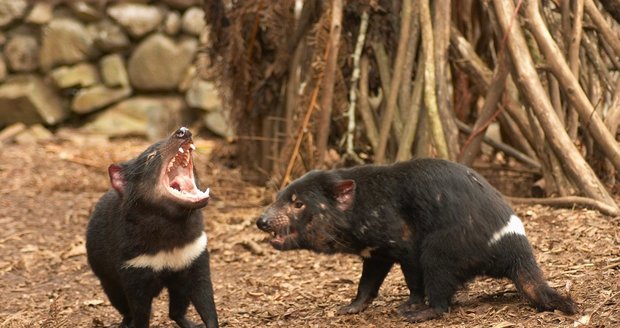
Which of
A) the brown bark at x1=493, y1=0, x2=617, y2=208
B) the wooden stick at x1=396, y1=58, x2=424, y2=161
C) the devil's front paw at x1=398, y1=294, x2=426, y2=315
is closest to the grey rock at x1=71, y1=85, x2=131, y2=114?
the wooden stick at x1=396, y1=58, x2=424, y2=161

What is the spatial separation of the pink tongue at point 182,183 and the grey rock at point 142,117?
6096 millimetres

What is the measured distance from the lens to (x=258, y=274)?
5.01m

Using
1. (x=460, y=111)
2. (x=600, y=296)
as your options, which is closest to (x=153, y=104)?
(x=460, y=111)

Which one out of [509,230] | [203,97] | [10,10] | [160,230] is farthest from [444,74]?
[10,10]

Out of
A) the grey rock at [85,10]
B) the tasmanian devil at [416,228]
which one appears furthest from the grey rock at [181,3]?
the tasmanian devil at [416,228]

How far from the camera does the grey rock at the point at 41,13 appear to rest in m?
9.75

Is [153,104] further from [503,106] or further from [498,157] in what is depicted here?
[503,106]

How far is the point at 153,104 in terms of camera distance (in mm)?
10086

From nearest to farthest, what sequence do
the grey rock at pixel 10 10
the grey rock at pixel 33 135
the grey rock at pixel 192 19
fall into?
the grey rock at pixel 33 135
the grey rock at pixel 10 10
the grey rock at pixel 192 19

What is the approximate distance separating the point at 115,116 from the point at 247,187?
3.62 m

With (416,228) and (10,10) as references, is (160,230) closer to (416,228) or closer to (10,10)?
(416,228)

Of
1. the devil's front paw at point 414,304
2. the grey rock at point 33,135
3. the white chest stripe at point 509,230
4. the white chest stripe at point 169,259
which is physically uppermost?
the white chest stripe at point 509,230

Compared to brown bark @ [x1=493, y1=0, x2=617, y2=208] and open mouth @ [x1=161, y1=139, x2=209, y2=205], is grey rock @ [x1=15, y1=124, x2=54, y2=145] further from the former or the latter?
open mouth @ [x1=161, y1=139, x2=209, y2=205]

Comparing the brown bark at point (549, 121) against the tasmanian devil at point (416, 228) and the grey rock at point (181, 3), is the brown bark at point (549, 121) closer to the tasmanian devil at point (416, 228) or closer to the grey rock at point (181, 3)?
the tasmanian devil at point (416, 228)
